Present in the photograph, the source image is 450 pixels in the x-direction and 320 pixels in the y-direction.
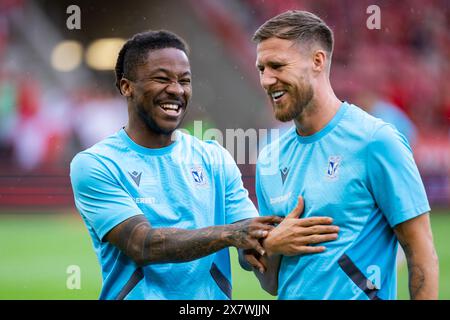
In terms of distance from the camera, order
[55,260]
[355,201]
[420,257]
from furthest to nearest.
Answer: [55,260], [355,201], [420,257]

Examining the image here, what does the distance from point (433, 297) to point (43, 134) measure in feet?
38.0

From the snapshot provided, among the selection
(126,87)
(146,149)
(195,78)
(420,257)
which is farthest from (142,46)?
(195,78)

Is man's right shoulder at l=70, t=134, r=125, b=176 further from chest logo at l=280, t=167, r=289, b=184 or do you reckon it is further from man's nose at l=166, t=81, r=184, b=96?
chest logo at l=280, t=167, r=289, b=184

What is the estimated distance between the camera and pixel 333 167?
9.28 ft

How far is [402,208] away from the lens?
2.67 metres

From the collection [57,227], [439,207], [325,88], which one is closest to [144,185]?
[325,88]

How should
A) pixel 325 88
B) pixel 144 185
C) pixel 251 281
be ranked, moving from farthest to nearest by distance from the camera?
1. pixel 251 281
2. pixel 144 185
3. pixel 325 88

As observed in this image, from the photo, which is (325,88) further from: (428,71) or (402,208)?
(428,71)

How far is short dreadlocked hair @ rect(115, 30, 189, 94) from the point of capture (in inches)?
131

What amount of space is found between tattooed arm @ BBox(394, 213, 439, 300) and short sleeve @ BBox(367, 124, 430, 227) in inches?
1.5

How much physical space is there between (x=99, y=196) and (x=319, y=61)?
3.47 feet

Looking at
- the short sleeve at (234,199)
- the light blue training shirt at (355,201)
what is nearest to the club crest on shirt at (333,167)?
the light blue training shirt at (355,201)

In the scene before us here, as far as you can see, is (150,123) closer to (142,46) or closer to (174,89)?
(174,89)

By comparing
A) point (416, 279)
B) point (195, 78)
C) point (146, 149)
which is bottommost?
point (416, 279)
